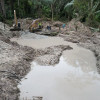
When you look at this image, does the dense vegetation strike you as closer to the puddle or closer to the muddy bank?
the muddy bank

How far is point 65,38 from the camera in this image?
1252 cm

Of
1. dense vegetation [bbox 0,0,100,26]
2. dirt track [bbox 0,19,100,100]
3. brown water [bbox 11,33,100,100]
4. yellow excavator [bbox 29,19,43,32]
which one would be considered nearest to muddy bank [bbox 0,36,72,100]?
dirt track [bbox 0,19,100,100]

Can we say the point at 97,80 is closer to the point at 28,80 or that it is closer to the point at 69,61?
the point at 69,61

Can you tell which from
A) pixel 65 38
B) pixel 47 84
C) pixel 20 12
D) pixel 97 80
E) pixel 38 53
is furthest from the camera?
pixel 20 12

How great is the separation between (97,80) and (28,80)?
11.1 feet

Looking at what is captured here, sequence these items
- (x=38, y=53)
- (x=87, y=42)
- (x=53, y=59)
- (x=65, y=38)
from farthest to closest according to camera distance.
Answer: (x=65, y=38)
(x=87, y=42)
(x=38, y=53)
(x=53, y=59)

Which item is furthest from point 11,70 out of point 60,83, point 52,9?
point 52,9

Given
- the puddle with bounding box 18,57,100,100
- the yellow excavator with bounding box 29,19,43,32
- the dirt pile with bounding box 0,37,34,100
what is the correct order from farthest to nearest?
the yellow excavator with bounding box 29,19,43,32
the puddle with bounding box 18,57,100,100
the dirt pile with bounding box 0,37,34,100

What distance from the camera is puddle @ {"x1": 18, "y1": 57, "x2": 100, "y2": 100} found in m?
5.17

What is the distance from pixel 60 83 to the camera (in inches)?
233

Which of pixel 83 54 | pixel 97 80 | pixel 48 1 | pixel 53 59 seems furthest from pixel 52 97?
pixel 48 1

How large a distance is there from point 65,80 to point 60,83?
0.37 m

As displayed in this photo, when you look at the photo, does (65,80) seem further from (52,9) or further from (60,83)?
(52,9)

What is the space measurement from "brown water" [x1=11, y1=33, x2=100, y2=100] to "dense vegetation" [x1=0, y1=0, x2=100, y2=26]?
8.23 meters
